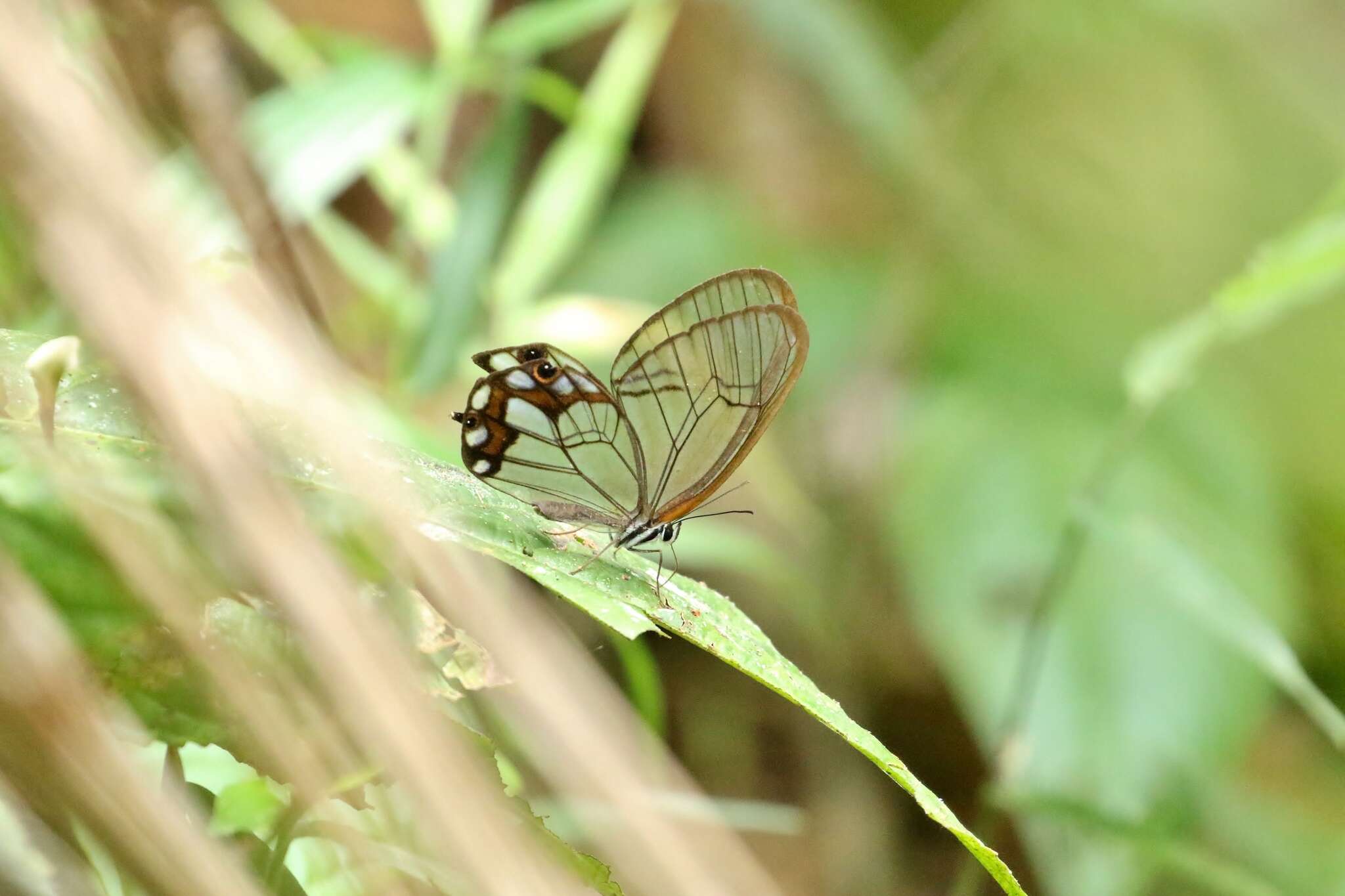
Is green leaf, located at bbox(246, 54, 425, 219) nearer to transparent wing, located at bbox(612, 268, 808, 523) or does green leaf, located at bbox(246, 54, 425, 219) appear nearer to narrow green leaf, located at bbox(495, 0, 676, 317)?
narrow green leaf, located at bbox(495, 0, 676, 317)

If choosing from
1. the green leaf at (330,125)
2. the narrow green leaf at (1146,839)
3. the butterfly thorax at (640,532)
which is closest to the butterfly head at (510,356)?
the butterfly thorax at (640,532)

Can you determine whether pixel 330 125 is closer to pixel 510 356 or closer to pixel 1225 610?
pixel 510 356

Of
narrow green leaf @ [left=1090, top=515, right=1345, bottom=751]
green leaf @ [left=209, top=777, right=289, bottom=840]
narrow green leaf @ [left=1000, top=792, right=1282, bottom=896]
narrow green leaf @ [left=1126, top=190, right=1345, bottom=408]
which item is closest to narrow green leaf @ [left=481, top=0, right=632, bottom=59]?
narrow green leaf @ [left=1126, top=190, right=1345, bottom=408]

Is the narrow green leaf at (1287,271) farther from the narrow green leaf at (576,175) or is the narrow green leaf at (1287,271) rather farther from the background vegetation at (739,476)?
the narrow green leaf at (576,175)

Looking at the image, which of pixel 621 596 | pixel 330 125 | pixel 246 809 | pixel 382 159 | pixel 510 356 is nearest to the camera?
pixel 246 809

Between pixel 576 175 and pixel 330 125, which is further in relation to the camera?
pixel 576 175

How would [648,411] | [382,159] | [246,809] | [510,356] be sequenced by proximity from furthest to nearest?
[382,159]
[648,411]
[510,356]
[246,809]

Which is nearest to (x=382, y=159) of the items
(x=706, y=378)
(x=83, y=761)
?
(x=706, y=378)

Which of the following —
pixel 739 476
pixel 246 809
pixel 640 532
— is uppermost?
pixel 739 476
